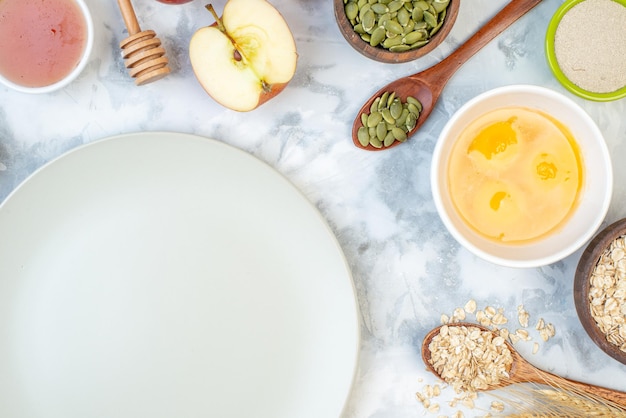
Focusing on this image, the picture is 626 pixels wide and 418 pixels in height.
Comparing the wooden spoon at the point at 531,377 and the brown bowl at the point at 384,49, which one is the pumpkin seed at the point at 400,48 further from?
the wooden spoon at the point at 531,377

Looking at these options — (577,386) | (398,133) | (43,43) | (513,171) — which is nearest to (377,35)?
(398,133)

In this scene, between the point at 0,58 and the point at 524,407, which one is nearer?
the point at 0,58

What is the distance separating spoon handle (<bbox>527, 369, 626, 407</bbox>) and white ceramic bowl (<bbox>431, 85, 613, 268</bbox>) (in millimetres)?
176

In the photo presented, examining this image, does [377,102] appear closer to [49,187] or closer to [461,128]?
[461,128]

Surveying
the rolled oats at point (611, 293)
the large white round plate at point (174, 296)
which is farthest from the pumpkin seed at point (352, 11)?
the rolled oats at point (611, 293)

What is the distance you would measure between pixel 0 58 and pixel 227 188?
0.31 m

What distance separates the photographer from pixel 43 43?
827 mm

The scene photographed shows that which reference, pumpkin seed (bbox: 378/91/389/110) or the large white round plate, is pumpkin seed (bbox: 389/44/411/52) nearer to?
pumpkin seed (bbox: 378/91/389/110)

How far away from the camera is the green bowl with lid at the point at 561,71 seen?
0.87 m

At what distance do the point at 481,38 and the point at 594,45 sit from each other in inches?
5.5

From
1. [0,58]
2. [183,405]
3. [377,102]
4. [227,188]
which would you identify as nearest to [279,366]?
[183,405]

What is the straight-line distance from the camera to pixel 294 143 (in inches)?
35.4

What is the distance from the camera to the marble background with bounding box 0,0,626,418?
2.89 feet

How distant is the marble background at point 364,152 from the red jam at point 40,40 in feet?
0.16
